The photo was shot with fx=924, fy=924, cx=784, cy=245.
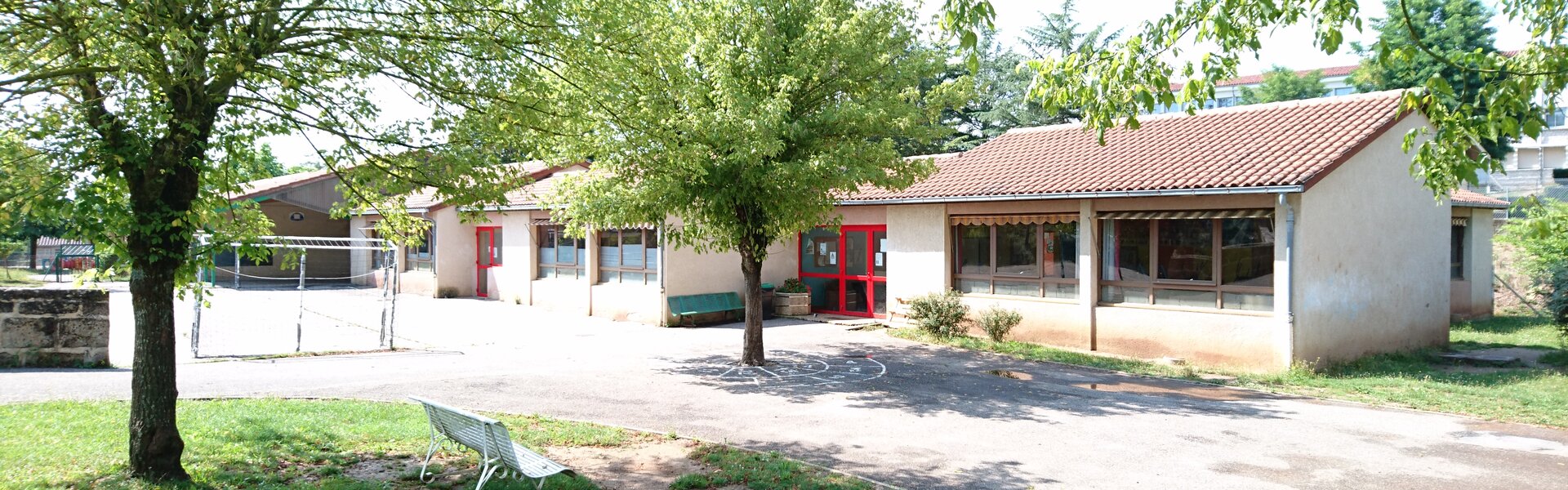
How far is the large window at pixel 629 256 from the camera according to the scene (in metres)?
19.9

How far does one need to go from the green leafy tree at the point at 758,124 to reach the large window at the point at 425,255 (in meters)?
13.7

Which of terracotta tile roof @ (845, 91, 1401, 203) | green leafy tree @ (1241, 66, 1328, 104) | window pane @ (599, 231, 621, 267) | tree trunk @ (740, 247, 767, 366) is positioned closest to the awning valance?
terracotta tile roof @ (845, 91, 1401, 203)

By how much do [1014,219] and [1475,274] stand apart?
12795 mm

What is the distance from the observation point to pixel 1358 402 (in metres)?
11.0

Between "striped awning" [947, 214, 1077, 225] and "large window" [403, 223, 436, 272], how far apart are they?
1511 centimetres

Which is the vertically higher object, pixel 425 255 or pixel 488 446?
pixel 425 255

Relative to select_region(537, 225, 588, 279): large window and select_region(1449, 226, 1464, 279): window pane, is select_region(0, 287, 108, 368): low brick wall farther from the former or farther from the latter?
select_region(1449, 226, 1464, 279): window pane

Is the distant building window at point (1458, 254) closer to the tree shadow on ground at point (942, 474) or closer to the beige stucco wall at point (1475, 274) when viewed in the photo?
the beige stucco wall at point (1475, 274)

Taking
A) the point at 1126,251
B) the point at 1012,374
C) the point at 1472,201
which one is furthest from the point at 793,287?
the point at 1472,201

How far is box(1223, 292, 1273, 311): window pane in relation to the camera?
44.4ft

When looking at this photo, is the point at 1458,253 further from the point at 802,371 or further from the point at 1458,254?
the point at 802,371

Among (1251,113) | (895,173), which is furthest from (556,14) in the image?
(1251,113)

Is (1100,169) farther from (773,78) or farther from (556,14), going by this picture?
(556,14)

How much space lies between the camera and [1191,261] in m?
14.4
